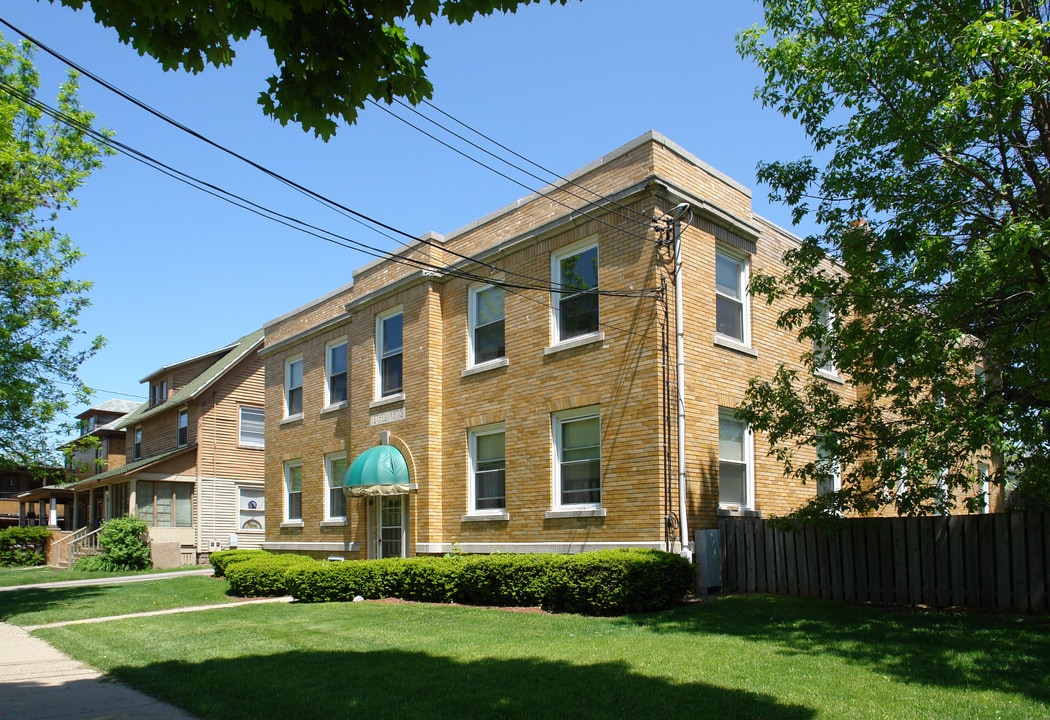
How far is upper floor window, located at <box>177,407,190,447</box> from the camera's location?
124 feet

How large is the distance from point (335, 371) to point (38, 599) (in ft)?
30.3

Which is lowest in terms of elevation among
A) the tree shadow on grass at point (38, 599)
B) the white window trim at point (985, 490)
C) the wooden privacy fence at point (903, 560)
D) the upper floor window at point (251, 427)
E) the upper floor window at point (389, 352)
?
the tree shadow on grass at point (38, 599)

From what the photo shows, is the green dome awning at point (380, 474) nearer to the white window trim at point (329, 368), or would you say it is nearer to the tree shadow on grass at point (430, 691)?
the white window trim at point (329, 368)

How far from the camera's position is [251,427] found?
126 ft

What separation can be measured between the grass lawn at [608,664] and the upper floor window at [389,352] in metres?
8.31

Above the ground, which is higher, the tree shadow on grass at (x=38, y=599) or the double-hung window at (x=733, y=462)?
the double-hung window at (x=733, y=462)

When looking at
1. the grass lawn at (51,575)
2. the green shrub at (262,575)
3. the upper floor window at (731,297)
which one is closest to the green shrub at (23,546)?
the grass lawn at (51,575)

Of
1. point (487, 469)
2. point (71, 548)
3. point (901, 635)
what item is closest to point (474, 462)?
point (487, 469)

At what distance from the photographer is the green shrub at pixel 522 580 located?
42.2 ft

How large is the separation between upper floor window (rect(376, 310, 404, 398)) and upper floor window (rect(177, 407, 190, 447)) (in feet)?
64.0

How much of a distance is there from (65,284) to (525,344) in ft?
37.5

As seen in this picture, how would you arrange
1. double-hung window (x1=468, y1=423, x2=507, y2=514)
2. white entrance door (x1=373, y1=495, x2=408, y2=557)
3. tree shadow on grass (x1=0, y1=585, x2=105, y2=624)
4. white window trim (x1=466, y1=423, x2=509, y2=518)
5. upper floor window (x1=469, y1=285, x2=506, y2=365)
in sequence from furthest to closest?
white entrance door (x1=373, y1=495, x2=408, y2=557) → upper floor window (x1=469, y1=285, x2=506, y2=365) → tree shadow on grass (x1=0, y1=585, x2=105, y2=624) → white window trim (x1=466, y1=423, x2=509, y2=518) → double-hung window (x1=468, y1=423, x2=507, y2=514)

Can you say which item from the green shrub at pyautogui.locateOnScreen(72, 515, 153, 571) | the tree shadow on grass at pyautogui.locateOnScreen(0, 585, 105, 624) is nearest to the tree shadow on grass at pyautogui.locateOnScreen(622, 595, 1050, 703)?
the tree shadow on grass at pyautogui.locateOnScreen(0, 585, 105, 624)

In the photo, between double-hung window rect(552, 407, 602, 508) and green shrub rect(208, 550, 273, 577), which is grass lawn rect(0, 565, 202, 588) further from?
double-hung window rect(552, 407, 602, 508)
